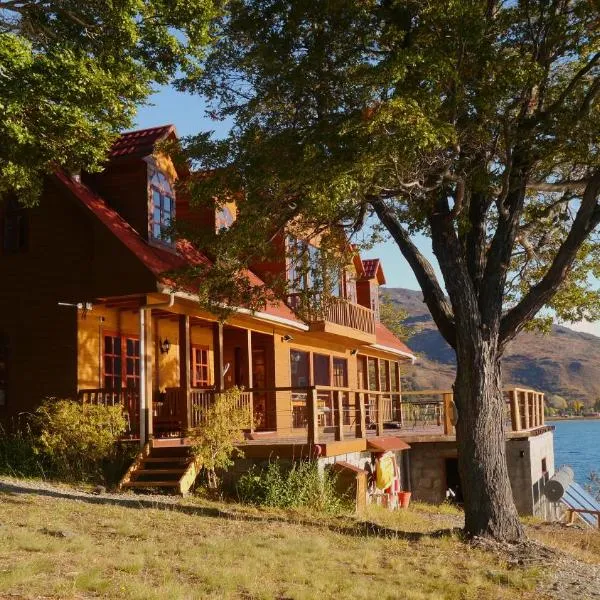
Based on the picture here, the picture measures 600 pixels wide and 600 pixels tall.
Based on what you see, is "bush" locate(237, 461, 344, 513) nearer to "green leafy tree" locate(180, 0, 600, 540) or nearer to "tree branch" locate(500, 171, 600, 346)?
"green leafy tree" locate(180, 0, 600, 540)

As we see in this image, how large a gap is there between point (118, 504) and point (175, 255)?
6539 millimetres

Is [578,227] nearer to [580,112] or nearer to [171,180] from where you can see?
[580,112]

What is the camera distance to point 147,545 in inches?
361

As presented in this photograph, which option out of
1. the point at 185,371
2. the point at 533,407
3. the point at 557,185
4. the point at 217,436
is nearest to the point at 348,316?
the point at 533,407

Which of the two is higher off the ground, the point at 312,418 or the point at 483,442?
the point at 312,418

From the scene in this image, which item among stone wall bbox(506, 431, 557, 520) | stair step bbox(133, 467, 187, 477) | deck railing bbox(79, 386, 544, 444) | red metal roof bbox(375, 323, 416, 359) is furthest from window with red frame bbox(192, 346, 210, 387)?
stone wall bbox(506, 431, 557, 520)

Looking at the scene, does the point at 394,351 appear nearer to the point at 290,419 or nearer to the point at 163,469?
the point at 290,419

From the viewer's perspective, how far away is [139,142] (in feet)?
55.2

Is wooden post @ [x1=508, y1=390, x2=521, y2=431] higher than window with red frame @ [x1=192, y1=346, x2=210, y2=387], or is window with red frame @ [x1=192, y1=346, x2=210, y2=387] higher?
window with red frame @ [x1=192, y1=346, x2=210, y2=387]

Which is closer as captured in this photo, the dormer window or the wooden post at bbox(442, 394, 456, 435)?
the dormer window

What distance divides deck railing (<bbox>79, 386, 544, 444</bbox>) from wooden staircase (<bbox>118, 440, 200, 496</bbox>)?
68cm

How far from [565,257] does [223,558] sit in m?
6.42

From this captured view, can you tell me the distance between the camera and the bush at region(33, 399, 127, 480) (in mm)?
14148

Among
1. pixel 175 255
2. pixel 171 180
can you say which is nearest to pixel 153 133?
pixel 171 180
